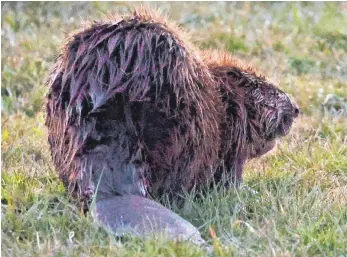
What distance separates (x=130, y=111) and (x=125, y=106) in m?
0.03

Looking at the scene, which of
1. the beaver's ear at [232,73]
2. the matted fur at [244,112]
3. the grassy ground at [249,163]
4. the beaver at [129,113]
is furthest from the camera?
the beaver's ear at [232,73]

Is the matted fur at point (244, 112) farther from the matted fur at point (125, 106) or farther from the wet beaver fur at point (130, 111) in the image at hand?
the matted fur at point (125, 106)

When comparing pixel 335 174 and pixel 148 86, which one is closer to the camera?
pixel 148 86

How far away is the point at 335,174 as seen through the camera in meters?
3.82

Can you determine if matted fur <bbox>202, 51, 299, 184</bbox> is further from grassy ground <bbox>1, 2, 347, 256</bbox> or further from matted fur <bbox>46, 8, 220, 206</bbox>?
matted fur <bbox>46, 8, 220, 206</bbox>

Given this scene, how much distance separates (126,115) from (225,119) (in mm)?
557

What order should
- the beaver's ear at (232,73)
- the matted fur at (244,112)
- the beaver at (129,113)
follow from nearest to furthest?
the beaver at (129,113), the matted fur at (244,112), the beaver's ear at (232,73)

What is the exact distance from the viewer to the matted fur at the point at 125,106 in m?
2.96

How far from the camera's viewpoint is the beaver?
296 centimetres

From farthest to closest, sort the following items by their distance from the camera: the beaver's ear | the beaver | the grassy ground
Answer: the beaver's ear
the beaver
the grassy ground

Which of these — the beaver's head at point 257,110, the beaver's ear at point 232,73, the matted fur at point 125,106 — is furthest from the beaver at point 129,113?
the beaver's ear at point 232,73

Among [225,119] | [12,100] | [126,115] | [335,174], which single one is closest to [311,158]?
[335,174]

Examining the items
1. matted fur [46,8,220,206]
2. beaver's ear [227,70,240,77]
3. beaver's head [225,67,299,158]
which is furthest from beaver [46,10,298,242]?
beaver's ear [227,70,240,77]

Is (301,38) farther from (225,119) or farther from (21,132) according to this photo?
(225,119)
